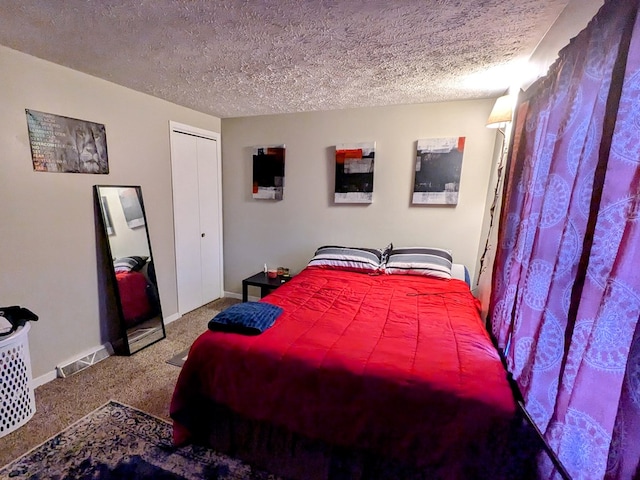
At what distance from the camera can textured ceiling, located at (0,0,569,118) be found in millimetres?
1365

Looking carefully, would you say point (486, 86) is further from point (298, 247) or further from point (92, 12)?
point (92, 12)

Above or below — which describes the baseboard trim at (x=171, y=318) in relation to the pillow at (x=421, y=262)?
below

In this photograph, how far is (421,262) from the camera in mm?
2680

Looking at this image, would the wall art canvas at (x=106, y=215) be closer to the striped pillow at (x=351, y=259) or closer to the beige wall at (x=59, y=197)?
the beige wall at (x=59, y=197)

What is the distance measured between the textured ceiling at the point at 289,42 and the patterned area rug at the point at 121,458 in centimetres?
224

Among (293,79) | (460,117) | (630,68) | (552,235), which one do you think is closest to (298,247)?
Result: (293,79)

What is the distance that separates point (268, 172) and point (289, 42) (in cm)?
182

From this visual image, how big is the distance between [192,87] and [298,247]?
1897 millimetres

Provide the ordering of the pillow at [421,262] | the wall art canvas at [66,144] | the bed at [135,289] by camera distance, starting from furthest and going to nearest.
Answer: the pillow at [421,262], the bed at [135,289], the wall art canvas at [66,144]

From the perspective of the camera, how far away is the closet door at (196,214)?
309cm

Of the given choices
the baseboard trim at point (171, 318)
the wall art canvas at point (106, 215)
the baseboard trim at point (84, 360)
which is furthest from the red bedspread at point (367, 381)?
the baseboard trim at point (171, 318)

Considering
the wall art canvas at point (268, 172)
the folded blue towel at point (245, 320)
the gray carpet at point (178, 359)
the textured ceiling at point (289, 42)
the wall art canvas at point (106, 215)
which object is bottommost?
the gray carpet at point (178, 359)

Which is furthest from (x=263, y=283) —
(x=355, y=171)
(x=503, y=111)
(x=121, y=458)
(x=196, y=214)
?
(x=503, y=111)

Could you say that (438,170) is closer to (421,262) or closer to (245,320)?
(421,262)
